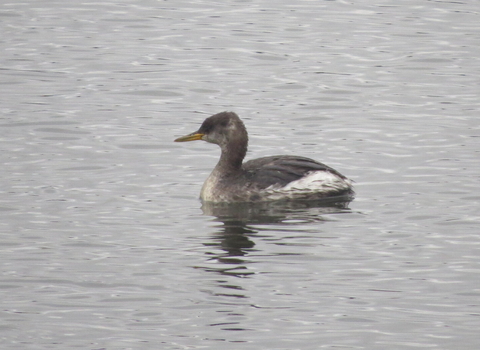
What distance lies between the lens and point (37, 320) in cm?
914

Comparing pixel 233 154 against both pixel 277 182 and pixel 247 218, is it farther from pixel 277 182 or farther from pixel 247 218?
pixel 247 218

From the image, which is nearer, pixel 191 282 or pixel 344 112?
pixel 191 282

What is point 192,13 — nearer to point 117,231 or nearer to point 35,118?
point 35,118

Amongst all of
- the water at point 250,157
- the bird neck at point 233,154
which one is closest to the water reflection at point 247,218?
the water at point 250,157

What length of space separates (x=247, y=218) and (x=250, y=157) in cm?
276

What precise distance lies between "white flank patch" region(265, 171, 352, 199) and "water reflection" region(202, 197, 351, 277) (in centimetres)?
12

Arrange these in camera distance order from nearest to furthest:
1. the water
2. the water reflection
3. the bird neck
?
1. the water
2. the water reflection
3. the bird neck

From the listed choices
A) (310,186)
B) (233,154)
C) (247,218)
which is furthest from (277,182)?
(247,218)

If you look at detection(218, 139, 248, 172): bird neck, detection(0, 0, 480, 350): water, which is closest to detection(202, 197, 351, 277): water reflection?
detection(0, 0, 480, 350): water

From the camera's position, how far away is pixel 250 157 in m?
15.3

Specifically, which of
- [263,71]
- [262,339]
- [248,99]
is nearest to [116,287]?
[262,339]

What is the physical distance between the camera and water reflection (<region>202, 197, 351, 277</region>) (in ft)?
36.2

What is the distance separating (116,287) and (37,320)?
988 millimetres

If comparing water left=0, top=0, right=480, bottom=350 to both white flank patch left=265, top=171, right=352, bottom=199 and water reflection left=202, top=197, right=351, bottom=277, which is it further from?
white flank patch left=265, top=171, right=352, bottom=199
